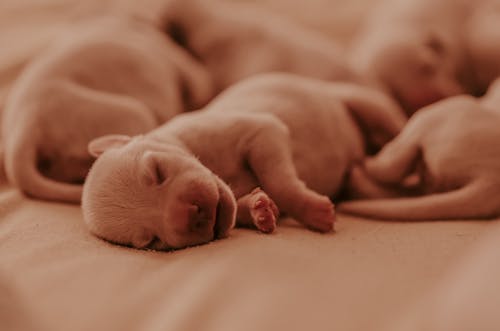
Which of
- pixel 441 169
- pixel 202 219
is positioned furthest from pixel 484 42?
pixel 202 219

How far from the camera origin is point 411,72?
205 cm

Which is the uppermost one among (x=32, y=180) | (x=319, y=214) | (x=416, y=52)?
(x=416, y=52)

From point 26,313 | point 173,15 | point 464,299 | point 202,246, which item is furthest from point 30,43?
point 464,299

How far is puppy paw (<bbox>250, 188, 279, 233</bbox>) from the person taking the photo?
1260 mm

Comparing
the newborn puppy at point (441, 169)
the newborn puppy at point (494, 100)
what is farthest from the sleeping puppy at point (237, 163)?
the newborn puppy at point (494, 100)

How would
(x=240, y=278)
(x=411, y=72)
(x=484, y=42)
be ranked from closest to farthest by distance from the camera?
1. (x=240, y=278)
2. (x=411, y=72)
3. (x=484, y=42)

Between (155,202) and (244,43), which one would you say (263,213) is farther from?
(244,43)

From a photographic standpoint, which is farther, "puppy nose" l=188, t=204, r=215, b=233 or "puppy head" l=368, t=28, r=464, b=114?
"puppy head" l=368, t=28, r=464, b=114

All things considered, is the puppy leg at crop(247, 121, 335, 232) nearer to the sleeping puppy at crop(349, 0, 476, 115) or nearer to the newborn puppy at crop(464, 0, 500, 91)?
the sleeping puppy at crop(349, 0, 476, 115)

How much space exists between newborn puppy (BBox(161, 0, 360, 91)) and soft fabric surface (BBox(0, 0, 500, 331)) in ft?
2.57

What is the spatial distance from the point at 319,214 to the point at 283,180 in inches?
4.5

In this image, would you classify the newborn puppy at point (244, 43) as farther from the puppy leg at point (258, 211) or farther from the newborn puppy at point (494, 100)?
the puppy leg at point (258, 211)

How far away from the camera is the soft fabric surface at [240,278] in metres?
0.87

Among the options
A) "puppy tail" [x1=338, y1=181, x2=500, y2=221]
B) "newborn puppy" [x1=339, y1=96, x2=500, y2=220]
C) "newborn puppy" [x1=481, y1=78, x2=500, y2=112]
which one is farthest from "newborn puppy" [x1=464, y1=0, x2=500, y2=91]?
"puppy tail" [x1=338, y1=181, x2=500, y2=221]
